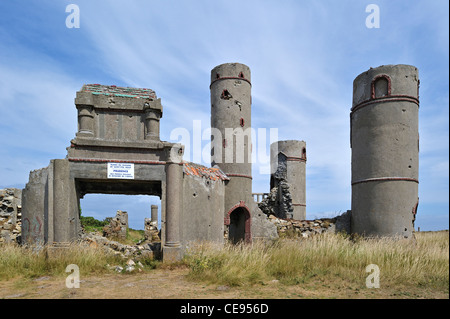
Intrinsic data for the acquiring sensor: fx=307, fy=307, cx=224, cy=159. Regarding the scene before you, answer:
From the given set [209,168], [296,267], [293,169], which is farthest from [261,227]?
[293,169]

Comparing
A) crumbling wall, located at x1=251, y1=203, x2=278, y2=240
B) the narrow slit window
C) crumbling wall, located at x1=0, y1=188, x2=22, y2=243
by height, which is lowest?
crumbling wall, located at x1=251, y1=203, x2=278, y2=240

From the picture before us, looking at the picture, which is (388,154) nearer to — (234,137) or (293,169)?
(234,137)

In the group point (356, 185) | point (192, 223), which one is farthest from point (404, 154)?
point (192, 223)

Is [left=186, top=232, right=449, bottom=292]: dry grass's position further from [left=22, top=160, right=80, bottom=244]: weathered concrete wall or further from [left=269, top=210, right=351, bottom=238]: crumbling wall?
[left=269, top=210, right=351, bottom=238]: crumbling wall

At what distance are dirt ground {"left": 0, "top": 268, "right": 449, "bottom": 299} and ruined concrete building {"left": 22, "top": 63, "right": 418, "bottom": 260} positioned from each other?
6.48 feet

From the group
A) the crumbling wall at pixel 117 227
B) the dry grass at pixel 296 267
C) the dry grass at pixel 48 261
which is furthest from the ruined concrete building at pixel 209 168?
the crumbling wall at pixel 117 227

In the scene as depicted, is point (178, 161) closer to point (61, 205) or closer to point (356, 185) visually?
point (61, 205)

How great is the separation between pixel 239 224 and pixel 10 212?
32.8ft

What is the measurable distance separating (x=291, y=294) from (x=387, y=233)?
27.8 ft

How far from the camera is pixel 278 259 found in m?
7.96

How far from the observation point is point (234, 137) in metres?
15.3

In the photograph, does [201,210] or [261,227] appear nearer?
[201,210]

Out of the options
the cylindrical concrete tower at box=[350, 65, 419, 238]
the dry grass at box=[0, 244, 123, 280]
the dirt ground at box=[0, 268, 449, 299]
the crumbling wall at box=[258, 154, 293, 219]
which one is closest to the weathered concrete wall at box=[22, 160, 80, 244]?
the dry grass at box=[0, 244, 123, 280]

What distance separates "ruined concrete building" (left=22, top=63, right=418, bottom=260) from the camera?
9180mm
